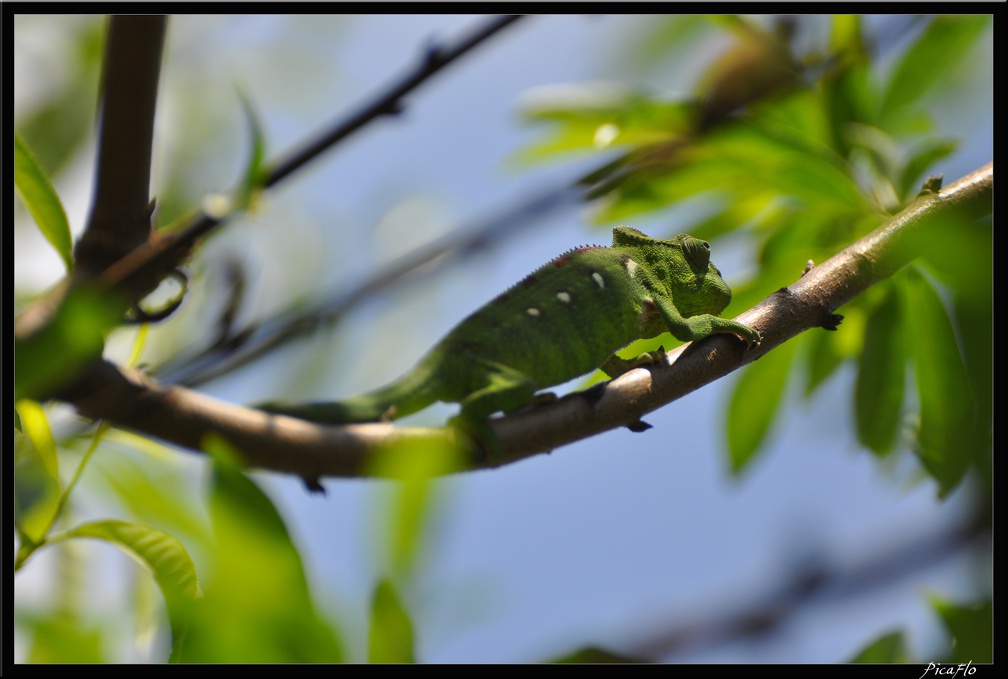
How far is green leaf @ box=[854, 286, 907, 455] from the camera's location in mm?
2072

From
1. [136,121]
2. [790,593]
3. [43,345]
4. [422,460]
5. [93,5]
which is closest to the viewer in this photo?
[422,460]

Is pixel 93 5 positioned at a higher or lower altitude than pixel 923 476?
higher

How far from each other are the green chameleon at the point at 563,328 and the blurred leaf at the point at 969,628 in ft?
1.97

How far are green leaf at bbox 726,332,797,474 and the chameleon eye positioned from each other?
1.16ft

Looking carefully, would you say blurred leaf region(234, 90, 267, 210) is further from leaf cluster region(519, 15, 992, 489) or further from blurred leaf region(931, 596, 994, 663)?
blurred leaf region(931, 596, 994, 663)

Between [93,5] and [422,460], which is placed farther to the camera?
[93,5]

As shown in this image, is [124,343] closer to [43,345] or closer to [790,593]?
[43,345]

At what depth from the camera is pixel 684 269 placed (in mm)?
2074

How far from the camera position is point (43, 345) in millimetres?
1017

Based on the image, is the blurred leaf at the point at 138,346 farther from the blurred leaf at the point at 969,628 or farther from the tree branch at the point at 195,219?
the blurred leaf at the point at 969,628

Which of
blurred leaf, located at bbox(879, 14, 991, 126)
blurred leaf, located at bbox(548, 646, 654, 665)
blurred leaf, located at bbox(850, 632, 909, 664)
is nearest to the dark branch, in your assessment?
blurred leaf, located at bbox(548, 646, 654, 665)

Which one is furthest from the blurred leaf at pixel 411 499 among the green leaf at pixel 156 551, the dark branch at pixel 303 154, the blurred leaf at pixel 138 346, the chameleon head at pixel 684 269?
the chameleon head at pixel 684 269

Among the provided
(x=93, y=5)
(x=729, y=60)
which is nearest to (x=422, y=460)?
(x=93, y=5)

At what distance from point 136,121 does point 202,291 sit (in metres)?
0.58
